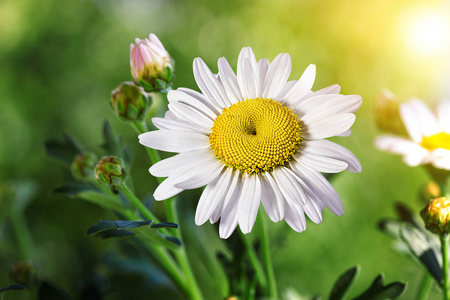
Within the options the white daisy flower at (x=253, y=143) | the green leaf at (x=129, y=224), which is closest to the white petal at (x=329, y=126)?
the white daisy flower at (x=253, y=143)

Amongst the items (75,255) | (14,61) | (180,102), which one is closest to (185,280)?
(180,102)

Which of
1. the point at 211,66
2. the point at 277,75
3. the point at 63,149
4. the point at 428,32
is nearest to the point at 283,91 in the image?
the point at 277,75

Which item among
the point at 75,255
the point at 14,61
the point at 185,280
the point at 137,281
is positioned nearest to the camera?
the point at 185,280

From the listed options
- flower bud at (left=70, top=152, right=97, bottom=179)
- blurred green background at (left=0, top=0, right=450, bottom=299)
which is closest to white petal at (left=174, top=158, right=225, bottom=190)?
flower bud at (left=70, top=152, right=97, bottom=179)

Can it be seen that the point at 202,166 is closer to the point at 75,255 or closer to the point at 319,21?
the point at 75,255

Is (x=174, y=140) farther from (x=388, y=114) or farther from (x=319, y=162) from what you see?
(x=388, y=114)

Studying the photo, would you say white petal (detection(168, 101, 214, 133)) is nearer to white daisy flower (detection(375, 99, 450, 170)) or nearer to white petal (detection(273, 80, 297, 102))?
white petal (detection(273, 80, 297, 102))

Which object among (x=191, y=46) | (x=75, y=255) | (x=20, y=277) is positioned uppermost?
(x=191, y=46)
